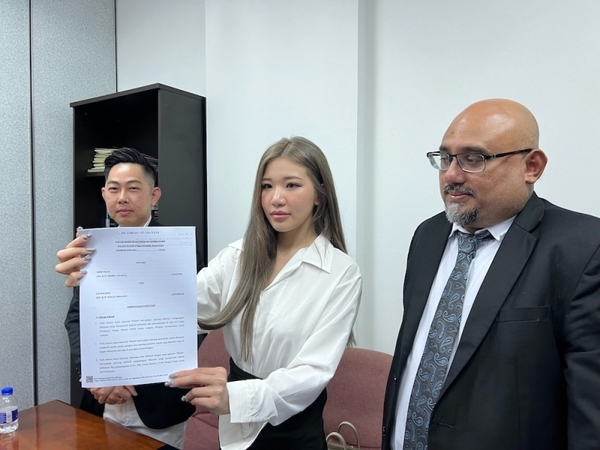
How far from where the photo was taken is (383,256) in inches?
85.0

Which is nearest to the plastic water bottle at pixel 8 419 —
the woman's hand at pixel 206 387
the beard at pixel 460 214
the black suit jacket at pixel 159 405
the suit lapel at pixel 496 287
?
the black suit jacket at pixel 159 405

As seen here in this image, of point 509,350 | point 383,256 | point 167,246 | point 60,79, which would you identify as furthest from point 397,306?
point 60,79

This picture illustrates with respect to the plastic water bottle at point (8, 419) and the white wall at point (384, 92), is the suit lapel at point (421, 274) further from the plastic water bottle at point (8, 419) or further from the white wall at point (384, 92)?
the plastic water bottle at point (8, 419)

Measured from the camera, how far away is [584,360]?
87 cm

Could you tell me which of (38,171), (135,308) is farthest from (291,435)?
(38,171)

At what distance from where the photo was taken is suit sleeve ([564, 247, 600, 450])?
2.79 feet

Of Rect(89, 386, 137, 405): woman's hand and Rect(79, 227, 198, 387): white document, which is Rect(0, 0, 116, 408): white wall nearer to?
Rect(89, 386, 137, 405): woman's hand

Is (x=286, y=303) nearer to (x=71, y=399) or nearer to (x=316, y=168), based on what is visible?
(x=316, y=168)

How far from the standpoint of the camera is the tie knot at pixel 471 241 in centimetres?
110

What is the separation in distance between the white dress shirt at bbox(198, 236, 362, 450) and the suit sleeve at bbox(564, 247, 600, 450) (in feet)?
1.80

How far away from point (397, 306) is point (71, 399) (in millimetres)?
2279

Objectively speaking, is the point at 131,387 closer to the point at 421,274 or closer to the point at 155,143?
the point at 421,274

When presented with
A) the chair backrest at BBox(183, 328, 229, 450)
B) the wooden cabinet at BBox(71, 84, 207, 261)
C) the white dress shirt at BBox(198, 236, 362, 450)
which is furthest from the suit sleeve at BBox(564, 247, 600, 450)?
the wooden cabinet at BBox(71, 84, 207, 261)

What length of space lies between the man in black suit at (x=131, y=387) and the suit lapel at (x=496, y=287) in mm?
919
